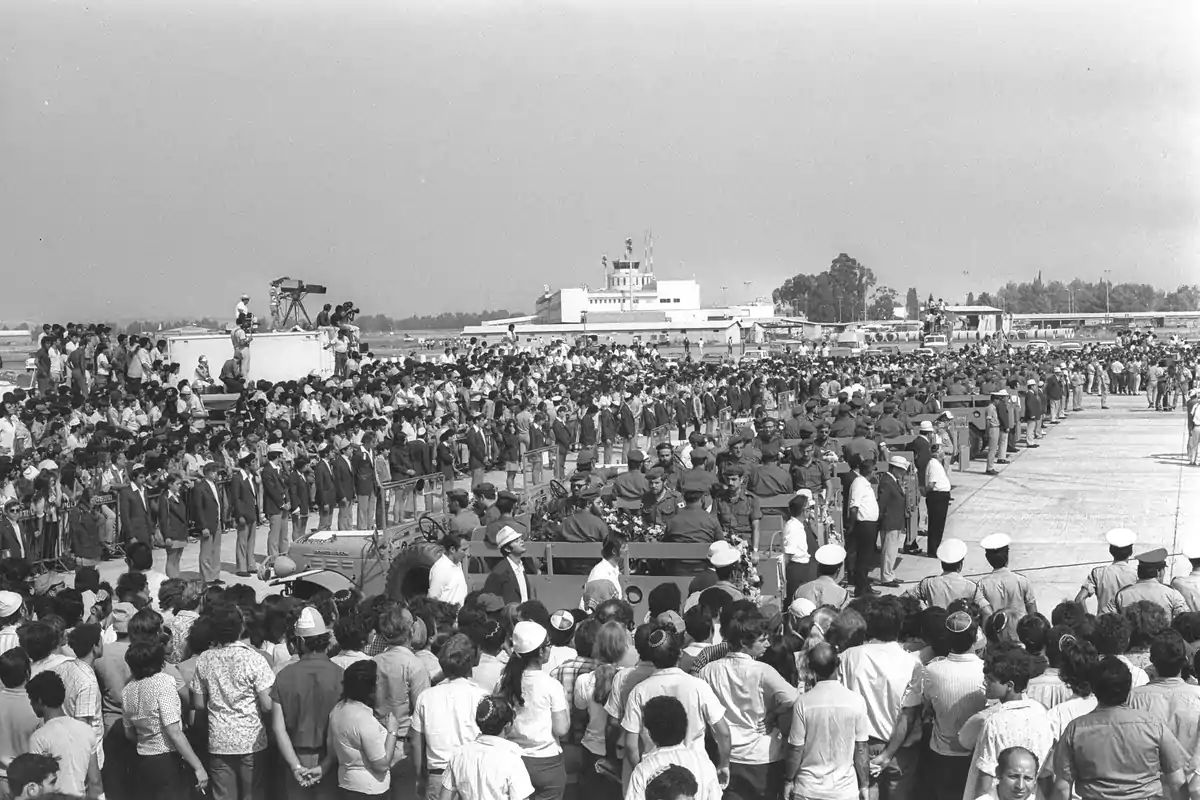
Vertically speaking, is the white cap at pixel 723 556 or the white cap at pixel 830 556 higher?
the white cap at pixel 830 556

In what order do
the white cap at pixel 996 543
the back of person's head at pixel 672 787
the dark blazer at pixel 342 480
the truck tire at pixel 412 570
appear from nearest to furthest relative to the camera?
the back of person's head at pixel 672 787
the white cap at pixel 996 543
the truck tire at pixel 412 570
the dark blazer at pixel 342 480

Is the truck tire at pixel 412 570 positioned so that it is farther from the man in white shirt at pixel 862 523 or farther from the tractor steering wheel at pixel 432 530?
the man in white shirt at pixel 862 523

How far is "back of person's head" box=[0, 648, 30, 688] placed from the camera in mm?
6789

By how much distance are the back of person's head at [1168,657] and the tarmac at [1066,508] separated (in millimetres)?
7094

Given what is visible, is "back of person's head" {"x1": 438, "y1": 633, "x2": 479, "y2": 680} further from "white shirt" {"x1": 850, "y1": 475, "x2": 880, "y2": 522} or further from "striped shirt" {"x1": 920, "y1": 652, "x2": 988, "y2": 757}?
"white shirt" {"x1": 850, "y1": 475, "x2": 880, "y2": 522}

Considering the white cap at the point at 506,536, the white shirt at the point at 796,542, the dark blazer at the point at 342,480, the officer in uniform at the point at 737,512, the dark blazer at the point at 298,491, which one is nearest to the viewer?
the white cap at the point at 506,536

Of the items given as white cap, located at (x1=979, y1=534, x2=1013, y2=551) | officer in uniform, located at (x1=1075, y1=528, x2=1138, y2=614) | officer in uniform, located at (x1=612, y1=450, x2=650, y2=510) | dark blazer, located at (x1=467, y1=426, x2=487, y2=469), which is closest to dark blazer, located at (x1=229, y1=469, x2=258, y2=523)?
officer in uniform, located at (x1=612, y1=450, x2=650, y2=510)

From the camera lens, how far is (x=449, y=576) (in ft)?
33.1

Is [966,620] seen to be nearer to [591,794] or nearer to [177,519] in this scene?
[591,794]

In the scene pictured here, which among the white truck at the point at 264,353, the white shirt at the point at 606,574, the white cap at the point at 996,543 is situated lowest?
the white shirt at the point at 606,574

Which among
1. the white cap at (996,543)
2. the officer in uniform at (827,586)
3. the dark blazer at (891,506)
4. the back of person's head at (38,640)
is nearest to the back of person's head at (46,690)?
the back of person's head at (38,640)

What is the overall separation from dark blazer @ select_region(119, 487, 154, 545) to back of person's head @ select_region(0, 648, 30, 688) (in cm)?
837

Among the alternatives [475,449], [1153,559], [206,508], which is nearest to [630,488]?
[206,508]

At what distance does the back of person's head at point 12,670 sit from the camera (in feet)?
22.3
